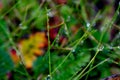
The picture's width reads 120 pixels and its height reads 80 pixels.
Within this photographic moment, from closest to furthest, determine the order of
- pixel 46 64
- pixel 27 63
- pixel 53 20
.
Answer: pixel 46 64, pixel 27 63, pixel 53 20

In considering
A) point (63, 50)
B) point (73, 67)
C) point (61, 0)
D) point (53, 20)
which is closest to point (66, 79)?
point (73, 67)

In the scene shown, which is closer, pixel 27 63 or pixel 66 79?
pixel 66 79

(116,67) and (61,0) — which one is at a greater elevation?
(61,0)

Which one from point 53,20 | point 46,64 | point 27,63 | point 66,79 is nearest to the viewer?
point 66,79

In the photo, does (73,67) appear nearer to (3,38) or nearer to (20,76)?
(20,76)

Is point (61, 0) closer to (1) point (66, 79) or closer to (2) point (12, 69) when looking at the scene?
(2) point (12, 69)

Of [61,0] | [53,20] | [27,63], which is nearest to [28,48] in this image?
[27,63]
